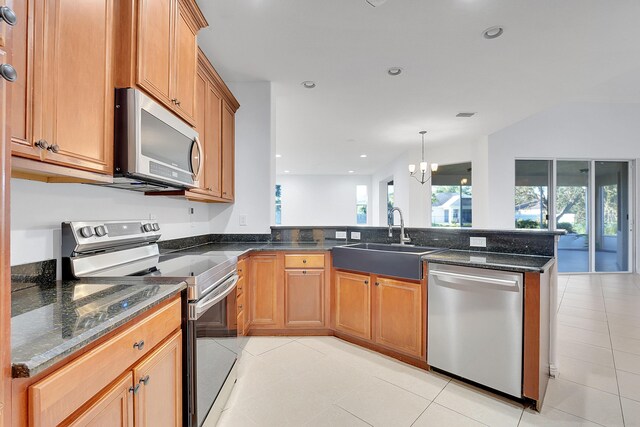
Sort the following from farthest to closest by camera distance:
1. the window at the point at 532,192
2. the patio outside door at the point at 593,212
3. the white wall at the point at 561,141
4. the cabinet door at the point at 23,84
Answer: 1. the window at the point at 532,192
2. the patio outside door at the point at 593,212
3. the white wall at the point at 561,141
4. the cabinet door at the point at 23,84

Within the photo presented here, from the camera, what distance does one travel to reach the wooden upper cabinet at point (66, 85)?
945mm

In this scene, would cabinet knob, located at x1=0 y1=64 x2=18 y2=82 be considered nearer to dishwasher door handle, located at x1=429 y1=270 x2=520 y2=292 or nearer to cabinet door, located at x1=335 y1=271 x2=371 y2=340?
dishwasher door handle, located at x1=429 y1=270 x2=520 y2=292

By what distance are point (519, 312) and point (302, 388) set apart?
1509 millimetres

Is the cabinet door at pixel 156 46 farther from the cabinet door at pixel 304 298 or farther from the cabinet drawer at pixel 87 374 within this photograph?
the cabinet door at pixel 304 298

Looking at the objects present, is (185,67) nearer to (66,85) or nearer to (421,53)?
(66,85)

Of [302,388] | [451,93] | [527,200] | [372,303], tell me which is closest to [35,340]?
[302,388]

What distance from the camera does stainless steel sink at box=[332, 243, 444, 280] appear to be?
228 cm

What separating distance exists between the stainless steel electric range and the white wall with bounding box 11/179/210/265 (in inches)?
3.0

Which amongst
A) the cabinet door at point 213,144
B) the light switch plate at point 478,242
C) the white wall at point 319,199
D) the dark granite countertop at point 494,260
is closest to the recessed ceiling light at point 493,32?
the light switch plate at point 478,242

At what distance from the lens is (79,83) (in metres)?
1.16

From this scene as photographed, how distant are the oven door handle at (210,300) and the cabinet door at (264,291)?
768 mm

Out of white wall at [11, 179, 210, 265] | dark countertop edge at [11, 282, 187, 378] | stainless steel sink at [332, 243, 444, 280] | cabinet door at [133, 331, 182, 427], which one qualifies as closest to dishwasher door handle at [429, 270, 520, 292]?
stainless steel sink at [332, 243, 444, 280]

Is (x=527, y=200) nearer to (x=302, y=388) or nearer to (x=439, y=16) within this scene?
(x=439, y=16)

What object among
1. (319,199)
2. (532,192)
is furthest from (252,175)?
(319,199)
